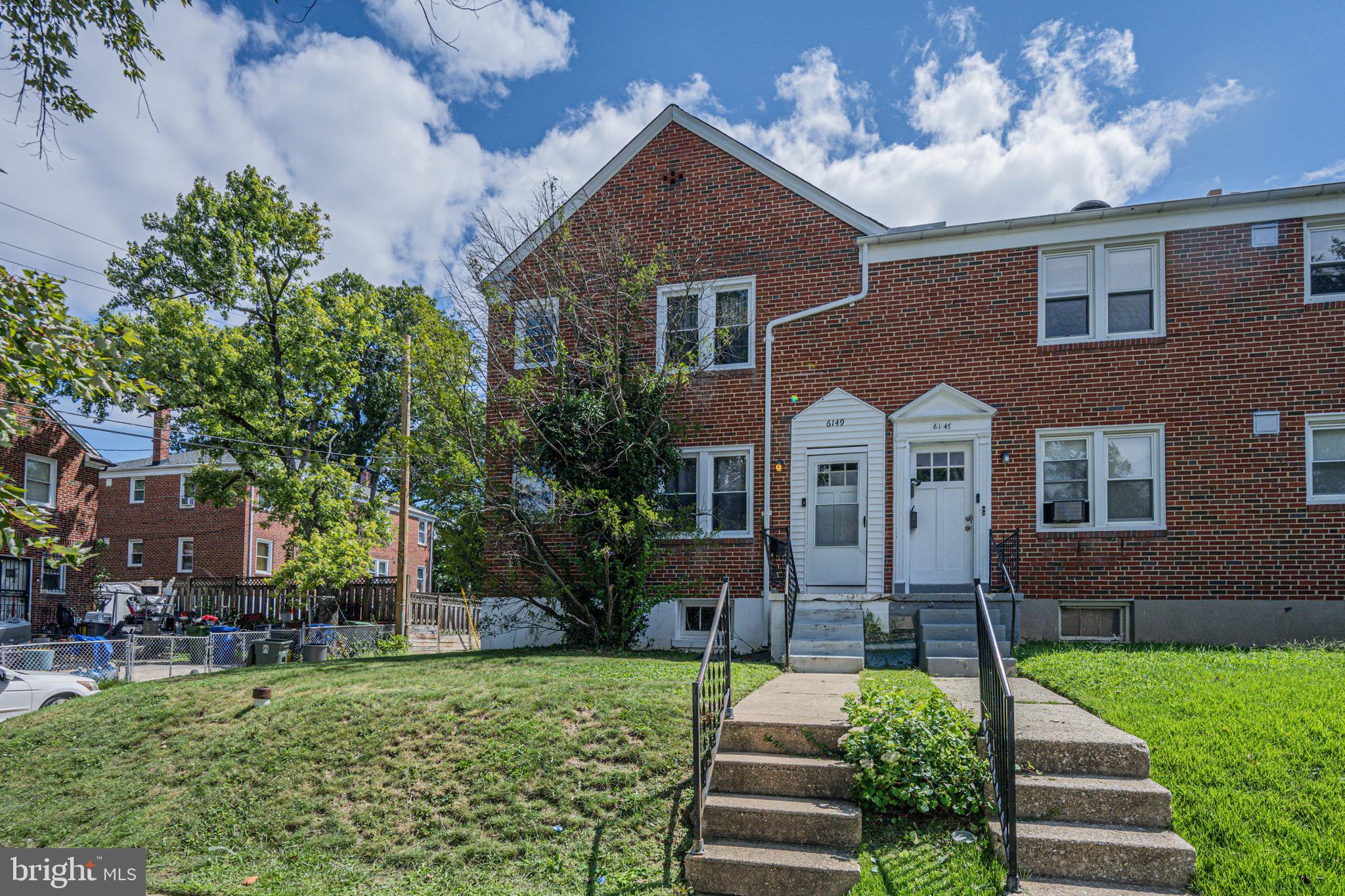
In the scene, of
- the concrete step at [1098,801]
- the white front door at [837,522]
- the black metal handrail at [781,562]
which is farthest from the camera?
the white front door at [837,522]

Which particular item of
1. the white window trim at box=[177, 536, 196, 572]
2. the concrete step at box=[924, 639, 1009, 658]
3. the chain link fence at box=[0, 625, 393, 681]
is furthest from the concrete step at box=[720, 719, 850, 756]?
the white window trim at box=[177, 536, 196, 572]

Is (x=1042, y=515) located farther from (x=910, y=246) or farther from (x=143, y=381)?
(x=143, y=381)

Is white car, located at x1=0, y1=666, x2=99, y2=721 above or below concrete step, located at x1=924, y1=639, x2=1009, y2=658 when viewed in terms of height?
below

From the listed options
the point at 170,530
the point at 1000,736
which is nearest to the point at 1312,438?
the point at 1000,736

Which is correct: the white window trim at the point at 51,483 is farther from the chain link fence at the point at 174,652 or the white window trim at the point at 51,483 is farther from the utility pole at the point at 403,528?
the utility pole at the point at 403,528

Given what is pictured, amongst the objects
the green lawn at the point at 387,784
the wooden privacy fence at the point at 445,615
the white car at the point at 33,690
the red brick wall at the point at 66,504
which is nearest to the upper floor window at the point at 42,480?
the red brick wall at the point at 66,504

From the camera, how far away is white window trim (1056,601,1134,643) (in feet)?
38.7

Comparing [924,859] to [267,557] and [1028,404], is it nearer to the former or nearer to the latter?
[1028,404]

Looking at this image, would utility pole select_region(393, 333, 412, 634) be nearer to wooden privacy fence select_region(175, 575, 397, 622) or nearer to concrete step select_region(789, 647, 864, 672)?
wooden privacy fence select_region(175, 575, 397, 622)

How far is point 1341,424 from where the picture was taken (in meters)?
11.4

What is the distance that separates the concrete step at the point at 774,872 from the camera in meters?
5.28

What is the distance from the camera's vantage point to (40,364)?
4164 mm

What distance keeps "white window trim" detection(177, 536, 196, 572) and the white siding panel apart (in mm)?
24928

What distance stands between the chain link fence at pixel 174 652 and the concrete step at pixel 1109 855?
1229 centimetres
